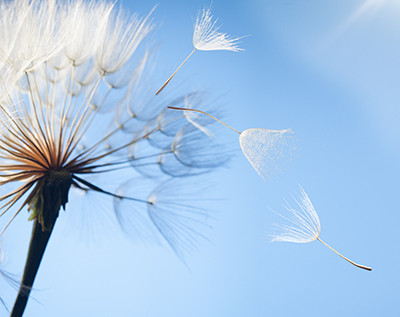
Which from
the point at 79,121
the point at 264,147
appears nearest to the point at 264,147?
the point at 264,147

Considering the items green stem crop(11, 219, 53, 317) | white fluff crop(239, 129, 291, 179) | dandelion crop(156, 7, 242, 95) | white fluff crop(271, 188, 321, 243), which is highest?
dandelion crop(156, 7, 242, 95)

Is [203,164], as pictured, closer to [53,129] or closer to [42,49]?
[53,129]

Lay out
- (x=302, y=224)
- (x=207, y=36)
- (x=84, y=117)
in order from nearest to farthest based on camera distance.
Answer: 1. (x=302, y=224)
2. (x=207, y=36)
3. (x=84, y=117)

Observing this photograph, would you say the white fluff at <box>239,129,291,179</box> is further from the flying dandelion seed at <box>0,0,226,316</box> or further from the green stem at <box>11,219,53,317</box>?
the green stem at <box>11,219,53,317</box>

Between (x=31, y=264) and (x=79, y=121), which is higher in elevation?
(x=79, y=121)

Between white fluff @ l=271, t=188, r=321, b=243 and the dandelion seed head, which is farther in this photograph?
the dandelion seed head

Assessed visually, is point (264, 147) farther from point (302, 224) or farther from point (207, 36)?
point (207, 36)

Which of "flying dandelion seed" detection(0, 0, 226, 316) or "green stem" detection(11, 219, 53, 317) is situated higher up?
"flying dandelion seed" detection(0, 0, 226, 316)

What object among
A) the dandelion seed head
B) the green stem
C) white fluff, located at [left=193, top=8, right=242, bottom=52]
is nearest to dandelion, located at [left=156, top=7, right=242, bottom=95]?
white fluff, located at [left=193, top=8, right=242, bottom=52]
